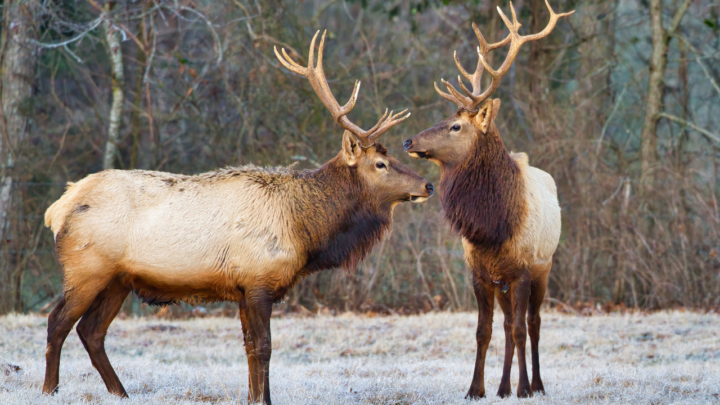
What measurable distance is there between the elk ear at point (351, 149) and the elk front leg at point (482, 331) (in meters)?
1.42

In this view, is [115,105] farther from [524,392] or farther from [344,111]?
[524,392]

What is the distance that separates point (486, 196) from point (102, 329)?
3202mm

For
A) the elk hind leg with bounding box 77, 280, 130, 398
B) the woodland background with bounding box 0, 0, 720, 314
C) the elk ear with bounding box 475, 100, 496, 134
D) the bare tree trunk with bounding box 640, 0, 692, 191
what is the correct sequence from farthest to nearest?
the bare tree trunk with bounding box 640, 0, 692, 191
the woodland background with bounding box 0, 0, 720, 314
the elk ear with bounding box 475, 100, 496, 134
the elk hind leg with bounding box 77, 280, 130, 398

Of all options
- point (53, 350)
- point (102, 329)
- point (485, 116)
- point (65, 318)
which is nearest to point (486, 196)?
point (485, 116)

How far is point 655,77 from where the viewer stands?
1279 cm

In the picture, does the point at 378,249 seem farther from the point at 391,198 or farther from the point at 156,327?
the point at 391,198

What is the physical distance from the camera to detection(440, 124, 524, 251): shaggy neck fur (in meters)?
6.10

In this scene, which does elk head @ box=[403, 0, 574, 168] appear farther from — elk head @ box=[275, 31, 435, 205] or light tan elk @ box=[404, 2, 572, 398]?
elk head @ box=[275, 31, 435, 205]

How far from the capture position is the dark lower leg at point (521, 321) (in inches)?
233

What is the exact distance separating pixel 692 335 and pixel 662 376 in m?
2.66

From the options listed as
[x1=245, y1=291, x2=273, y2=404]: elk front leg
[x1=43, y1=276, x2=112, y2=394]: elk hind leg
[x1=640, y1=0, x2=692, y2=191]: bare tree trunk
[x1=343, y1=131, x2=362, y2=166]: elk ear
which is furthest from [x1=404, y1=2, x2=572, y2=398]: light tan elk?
[x1=640, y1=0, x2=692, y2=191]: bare tree trunk

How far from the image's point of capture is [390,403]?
18.9ft

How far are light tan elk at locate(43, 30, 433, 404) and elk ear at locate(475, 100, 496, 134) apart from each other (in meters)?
0.74

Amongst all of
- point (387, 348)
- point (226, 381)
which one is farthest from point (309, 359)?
point (226, 381)
